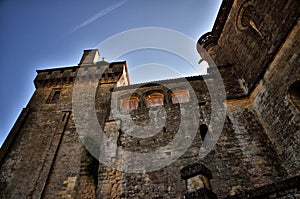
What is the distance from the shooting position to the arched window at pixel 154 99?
10445 millimetres

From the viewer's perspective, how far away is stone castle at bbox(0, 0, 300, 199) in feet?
Result: 22.9

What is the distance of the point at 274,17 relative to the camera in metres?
7.54

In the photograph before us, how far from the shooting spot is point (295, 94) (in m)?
6.93

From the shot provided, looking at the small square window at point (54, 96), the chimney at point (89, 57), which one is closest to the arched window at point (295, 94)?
the small square window at point (54, 96)

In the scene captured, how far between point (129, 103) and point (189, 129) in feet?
11.1

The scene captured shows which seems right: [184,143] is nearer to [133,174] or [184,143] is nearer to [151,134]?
[151,134]

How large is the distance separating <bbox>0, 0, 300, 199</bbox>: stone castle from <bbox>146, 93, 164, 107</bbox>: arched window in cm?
6

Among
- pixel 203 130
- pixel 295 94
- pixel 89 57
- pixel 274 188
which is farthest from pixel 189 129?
pixel 89 57

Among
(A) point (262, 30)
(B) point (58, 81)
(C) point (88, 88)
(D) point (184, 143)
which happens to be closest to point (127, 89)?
(C) point (88, 88)

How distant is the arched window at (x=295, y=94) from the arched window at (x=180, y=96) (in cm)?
426

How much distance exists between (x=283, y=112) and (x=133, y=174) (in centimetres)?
561

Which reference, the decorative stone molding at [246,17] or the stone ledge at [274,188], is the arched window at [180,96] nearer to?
the decorative stone molding at [246,17]

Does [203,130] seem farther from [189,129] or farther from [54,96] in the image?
[54,96]

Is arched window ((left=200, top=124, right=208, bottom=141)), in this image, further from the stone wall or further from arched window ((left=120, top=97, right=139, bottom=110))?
arched window ((left=120, top=97, right=139, bottom=110))
